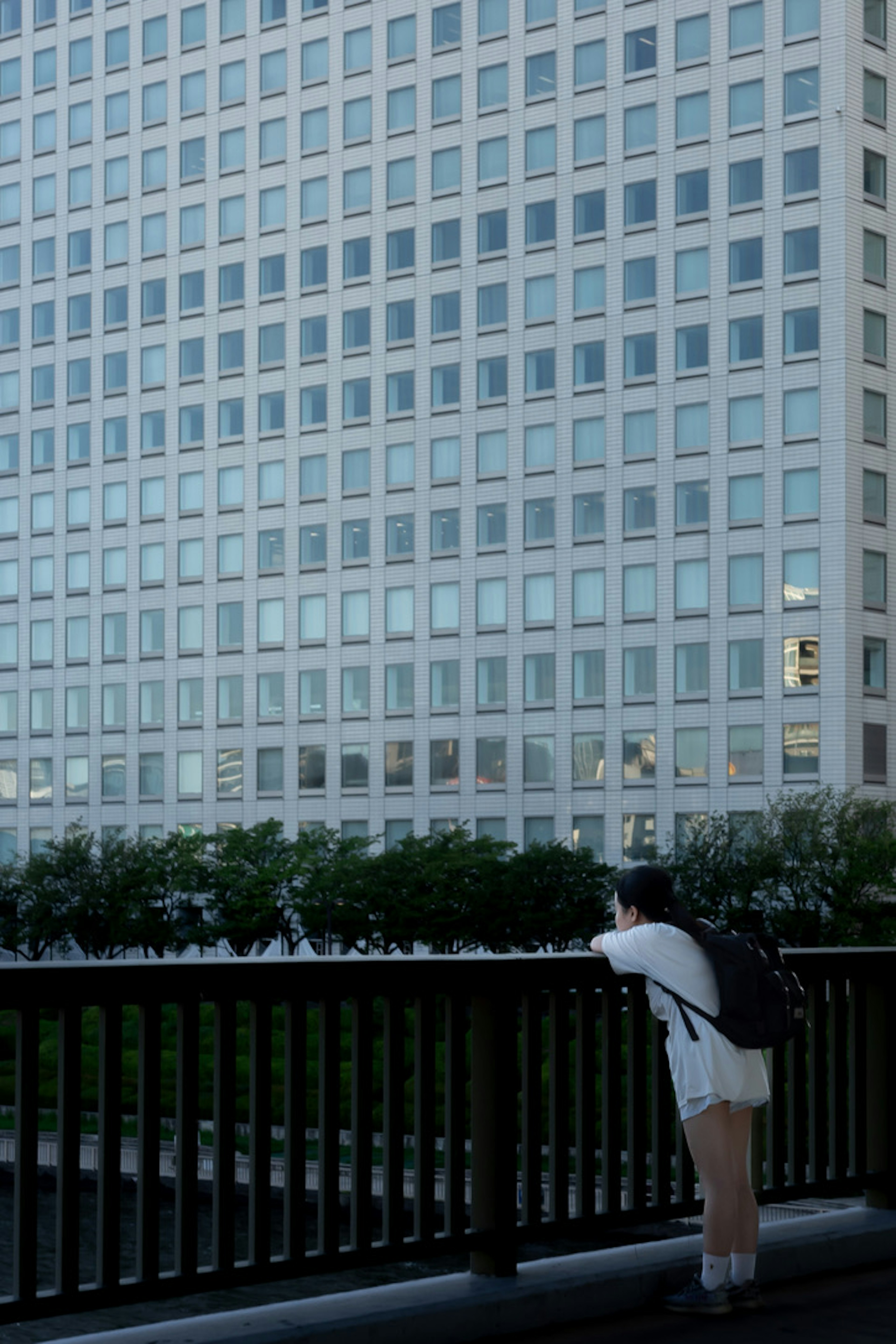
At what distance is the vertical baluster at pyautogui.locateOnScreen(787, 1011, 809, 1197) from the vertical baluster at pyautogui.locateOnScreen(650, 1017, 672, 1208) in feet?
1.65

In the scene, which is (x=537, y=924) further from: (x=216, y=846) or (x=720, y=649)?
(x=216, y=846)

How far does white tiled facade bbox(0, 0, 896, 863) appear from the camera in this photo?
77.4 meters

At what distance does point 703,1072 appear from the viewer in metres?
5.77

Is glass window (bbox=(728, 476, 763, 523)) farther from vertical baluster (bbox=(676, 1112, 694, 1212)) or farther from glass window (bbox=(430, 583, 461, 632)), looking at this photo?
vertical baluster (bbox=(676, 1112, 694, 1212))

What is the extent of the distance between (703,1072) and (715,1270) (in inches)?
27.0

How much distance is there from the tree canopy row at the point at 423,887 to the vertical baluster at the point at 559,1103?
55.9 meters

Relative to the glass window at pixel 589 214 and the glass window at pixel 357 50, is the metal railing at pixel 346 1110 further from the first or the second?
the glass window at pixel 357 50

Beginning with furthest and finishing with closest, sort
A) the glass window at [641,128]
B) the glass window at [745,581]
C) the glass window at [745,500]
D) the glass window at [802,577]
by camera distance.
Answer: the glass window at [641,128] < the glass window at [745,500] < the glass window at [745,581] < the glass window at [802,577]

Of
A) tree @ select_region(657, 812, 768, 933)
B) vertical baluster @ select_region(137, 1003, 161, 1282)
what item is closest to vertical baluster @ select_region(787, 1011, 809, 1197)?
vertical baluster @ select_region(137, 1003, 161, 1282)

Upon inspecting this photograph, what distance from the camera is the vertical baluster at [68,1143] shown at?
4770 millimetres

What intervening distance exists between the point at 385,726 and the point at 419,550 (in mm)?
8410

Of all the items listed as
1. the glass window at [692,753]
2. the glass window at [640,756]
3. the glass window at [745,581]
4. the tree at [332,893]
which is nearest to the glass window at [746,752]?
the glass window at [692,753]

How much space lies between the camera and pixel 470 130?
86188 millimetres

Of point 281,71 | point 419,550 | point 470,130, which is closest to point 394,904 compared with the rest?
point 419,550
